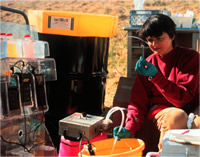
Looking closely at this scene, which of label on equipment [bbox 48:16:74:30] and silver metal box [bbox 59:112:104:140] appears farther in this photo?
label on equipment [bbox 48:16:74:30]

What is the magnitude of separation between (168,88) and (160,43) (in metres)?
0.31

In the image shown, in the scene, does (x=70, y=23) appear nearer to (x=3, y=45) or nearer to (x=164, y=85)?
(x=3, y=45)

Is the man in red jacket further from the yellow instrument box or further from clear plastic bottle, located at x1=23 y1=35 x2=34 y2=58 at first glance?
clear plastic bottle, located at x1=23 y1=35 x2=34 y2=58

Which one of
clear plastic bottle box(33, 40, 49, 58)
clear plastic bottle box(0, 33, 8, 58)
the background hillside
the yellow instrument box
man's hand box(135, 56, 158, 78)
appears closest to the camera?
clear plastic bottle box(0, 33, 8, 58)

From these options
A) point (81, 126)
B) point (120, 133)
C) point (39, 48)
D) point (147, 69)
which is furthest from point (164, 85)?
point (39, 48)

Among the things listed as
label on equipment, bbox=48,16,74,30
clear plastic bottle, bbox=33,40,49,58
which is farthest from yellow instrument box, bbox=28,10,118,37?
clear plastic bottle, bbox=33,40,49,58

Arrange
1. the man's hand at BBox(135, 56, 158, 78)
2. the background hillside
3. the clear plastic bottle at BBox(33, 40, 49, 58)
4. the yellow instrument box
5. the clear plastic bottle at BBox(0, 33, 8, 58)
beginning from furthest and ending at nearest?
the background hillside → the yellow instrument box → the clear plastic bottle at BBox(33, 40, 49, 58) → the man's hand at BBox(135, 56, 158, 78) → the clear plastic bottle at BBox(0, 33, 8, 58)

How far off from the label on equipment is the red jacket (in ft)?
2.31

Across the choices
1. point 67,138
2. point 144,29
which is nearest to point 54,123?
point 67,138

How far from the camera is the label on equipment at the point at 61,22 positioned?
7.25 feet

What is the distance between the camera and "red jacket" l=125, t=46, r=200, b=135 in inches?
69.8

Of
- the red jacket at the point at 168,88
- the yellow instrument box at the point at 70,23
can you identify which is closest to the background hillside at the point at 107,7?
the yellow instrument box at the point at 70,23

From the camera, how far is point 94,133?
1.72 meters

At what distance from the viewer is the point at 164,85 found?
5.75 feet
